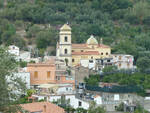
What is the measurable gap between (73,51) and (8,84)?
2956 centimetres

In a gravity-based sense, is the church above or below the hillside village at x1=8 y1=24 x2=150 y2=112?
above

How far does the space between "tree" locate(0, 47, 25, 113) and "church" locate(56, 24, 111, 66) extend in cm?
2661

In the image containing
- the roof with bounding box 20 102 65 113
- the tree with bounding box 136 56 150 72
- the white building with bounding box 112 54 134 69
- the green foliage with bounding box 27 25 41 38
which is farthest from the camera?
the green foliage with bounding box 27 25 41 38

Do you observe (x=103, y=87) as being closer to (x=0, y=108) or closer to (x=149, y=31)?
(x=0, y=108)

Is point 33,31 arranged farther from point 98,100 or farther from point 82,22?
point 98,100

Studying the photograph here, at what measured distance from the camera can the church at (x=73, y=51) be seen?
153ft

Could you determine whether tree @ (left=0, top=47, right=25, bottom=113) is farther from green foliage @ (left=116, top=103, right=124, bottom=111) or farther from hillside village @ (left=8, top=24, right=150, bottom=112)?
green foliage @ (left=116, top=103, right=124, bottom=111)

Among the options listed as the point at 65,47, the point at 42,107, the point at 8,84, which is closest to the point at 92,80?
the point at 65,47

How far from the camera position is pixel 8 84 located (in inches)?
744

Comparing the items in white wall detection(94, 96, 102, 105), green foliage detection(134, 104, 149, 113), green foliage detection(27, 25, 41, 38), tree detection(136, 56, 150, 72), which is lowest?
green foliage detection(134, 104, 149, 113)

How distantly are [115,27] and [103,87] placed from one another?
2713cm

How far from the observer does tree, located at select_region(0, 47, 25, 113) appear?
1839cm

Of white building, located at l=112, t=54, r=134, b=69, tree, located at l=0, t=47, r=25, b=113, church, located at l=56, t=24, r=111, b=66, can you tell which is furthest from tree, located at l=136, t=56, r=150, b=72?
tree, located at l=0, t=47, r=25, b=113

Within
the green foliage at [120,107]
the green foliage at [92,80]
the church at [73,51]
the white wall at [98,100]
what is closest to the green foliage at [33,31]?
the church at [73,51]
